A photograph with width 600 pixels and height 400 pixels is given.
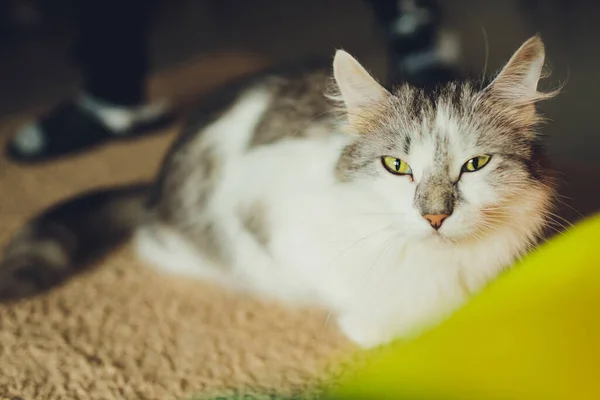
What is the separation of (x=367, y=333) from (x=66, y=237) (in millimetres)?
680

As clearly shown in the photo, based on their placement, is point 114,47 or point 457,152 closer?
point 457,152

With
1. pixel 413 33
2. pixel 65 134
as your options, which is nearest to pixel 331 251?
pixel 413 33

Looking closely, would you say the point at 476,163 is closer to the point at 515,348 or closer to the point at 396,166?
the point at 396,166

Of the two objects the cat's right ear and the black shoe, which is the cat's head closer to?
the cat's right ear

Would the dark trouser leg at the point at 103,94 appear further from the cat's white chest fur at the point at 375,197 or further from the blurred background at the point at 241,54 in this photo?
the cat's white chest fur at the point at 375,197

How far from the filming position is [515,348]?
2.91 feet

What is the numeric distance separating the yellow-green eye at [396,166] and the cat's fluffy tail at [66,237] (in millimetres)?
717

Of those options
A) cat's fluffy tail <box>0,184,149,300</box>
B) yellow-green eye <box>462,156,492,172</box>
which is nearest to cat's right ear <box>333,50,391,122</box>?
yellow-green eye <box>462,156,492,172</box>

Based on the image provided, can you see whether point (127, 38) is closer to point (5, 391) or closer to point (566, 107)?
point (5, 391)

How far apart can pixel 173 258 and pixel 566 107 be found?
4.39 ft

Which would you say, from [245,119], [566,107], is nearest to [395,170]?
[245,119]

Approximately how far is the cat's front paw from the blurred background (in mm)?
461

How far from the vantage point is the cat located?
0.95 m

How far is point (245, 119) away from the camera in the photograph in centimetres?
130
